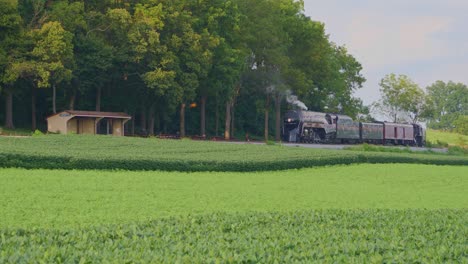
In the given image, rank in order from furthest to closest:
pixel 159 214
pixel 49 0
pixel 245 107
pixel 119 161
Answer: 1. pixel 245 107
2. pixel 49 0
3. pixel 119 161
4. pixel 159 214

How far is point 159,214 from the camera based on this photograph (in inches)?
482

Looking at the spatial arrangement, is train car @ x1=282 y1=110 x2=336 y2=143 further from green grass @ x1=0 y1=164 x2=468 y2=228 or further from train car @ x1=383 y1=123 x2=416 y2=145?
green grass @ x1=0 y1=164 x2=468 y2=228

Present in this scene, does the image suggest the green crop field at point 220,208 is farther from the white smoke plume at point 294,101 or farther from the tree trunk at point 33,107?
the white smoke plume at point 294,101

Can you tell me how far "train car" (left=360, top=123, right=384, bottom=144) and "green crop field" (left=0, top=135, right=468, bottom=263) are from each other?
30.5 meters

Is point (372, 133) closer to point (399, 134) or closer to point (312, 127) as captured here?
point (399, 134)

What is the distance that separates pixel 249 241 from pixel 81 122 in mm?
31160

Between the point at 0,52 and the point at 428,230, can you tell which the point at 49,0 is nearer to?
the point at 0,52

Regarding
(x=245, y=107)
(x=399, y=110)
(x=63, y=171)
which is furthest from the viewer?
(x=399, y=110)

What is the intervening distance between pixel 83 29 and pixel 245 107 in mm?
24081

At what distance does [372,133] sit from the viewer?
61.4 m

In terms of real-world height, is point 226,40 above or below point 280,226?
above

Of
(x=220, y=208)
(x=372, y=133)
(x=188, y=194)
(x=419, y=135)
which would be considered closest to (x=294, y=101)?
(x=372, y=133)

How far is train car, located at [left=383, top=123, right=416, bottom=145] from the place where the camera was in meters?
64.2

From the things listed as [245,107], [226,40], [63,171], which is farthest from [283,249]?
[245,107]
